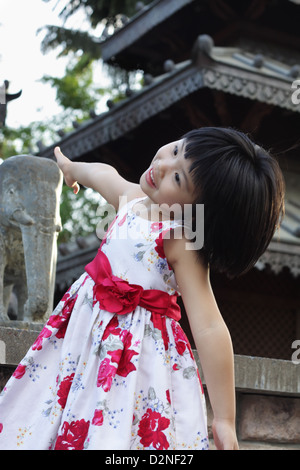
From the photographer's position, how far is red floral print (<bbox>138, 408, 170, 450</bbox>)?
1975 millimetres

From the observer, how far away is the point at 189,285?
82.9 inches

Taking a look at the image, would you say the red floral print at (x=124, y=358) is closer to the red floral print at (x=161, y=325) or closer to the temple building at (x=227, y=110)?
the red floral print at (x=161, y=325)

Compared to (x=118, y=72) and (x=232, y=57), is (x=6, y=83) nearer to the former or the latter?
(x=232, y=57)

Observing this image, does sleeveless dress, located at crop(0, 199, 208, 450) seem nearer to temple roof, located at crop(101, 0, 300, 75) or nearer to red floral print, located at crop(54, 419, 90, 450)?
red floral print, located at crop(54, 419, 90, 450)

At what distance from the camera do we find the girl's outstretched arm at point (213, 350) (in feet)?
6.62

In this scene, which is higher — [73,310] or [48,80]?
[48,80]

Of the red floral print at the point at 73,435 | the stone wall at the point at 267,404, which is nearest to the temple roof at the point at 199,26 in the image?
the stone wall at the point at 267,404

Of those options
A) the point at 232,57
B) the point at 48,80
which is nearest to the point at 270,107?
the point at 232,57

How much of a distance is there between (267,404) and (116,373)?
1221mm

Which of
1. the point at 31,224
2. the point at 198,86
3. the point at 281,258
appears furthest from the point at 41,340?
the point at 281,258

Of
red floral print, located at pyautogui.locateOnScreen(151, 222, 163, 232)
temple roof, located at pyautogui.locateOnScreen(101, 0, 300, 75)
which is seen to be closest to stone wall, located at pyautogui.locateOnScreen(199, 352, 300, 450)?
red floral print, located at pyautogui.locateOnScreen(151, 222, 163, 232)

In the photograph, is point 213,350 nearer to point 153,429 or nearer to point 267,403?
point 153,429

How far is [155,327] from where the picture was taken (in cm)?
213
